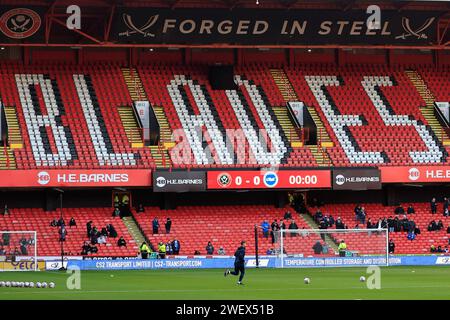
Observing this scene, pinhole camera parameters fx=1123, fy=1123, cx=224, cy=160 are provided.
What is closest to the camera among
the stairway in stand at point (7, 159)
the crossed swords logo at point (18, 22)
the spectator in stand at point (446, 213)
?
the stairway in stand at point (7, 159)

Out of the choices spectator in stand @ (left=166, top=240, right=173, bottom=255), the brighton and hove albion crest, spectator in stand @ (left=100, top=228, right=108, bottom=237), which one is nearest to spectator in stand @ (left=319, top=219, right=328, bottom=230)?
spectator in stand @ (left=166, top=240, right=173, bottom=255)

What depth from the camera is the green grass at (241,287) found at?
32.5 m

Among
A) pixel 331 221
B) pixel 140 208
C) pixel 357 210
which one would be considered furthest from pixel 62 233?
pixel 357 210

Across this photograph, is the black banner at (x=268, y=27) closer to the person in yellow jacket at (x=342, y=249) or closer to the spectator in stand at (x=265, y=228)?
the spectator in stand at (x=265, y=228)

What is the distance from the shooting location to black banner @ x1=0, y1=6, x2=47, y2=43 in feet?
205

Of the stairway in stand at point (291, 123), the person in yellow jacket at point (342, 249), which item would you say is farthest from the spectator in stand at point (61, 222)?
the stairway in stand at point (291, 123)

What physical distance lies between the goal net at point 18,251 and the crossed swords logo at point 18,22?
50.2 ft

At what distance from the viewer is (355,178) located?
62.4m

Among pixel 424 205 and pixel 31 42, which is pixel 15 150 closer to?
pixel 31 42

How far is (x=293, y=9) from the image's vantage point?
65.2 meters

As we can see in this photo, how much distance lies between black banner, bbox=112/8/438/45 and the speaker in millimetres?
3858

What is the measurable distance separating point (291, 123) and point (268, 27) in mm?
5871

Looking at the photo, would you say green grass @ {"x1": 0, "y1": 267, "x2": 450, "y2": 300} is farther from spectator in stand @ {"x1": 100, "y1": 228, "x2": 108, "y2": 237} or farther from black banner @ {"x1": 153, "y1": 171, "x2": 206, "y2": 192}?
black banner @ {"x1": 153, "y1": 171, "x2": 206, "y2": 192}

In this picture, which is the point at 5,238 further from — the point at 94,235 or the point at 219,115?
the point at 219,115
